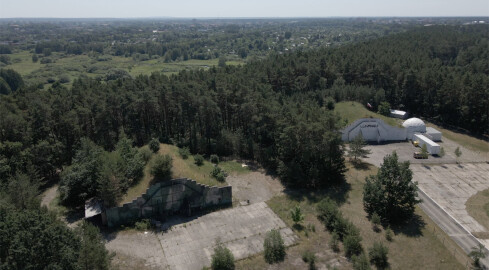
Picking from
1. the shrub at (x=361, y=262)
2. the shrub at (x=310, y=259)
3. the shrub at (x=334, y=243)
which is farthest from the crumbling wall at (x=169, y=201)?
the shrub at (x=361, y=262)

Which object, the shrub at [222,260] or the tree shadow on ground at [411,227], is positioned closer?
the shrub at [222,260]

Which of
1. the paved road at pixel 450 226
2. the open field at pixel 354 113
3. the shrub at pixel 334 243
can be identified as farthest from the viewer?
the open field at pixel 354 113

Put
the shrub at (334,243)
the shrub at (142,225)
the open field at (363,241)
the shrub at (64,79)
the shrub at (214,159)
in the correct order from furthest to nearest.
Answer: the shrub at (64,79)
the shrub at (214,159)
the shrub at (142,225)
the shrub at (334,243)
the open field at (363,241)

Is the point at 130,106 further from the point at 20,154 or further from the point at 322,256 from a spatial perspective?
the point at 322,256

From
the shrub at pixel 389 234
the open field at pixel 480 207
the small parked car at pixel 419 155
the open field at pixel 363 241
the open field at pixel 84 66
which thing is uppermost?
the open field at pixel 84 66

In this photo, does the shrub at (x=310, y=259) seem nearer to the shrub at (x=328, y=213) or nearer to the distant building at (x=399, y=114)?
the shrub at (x=328, y=213)
